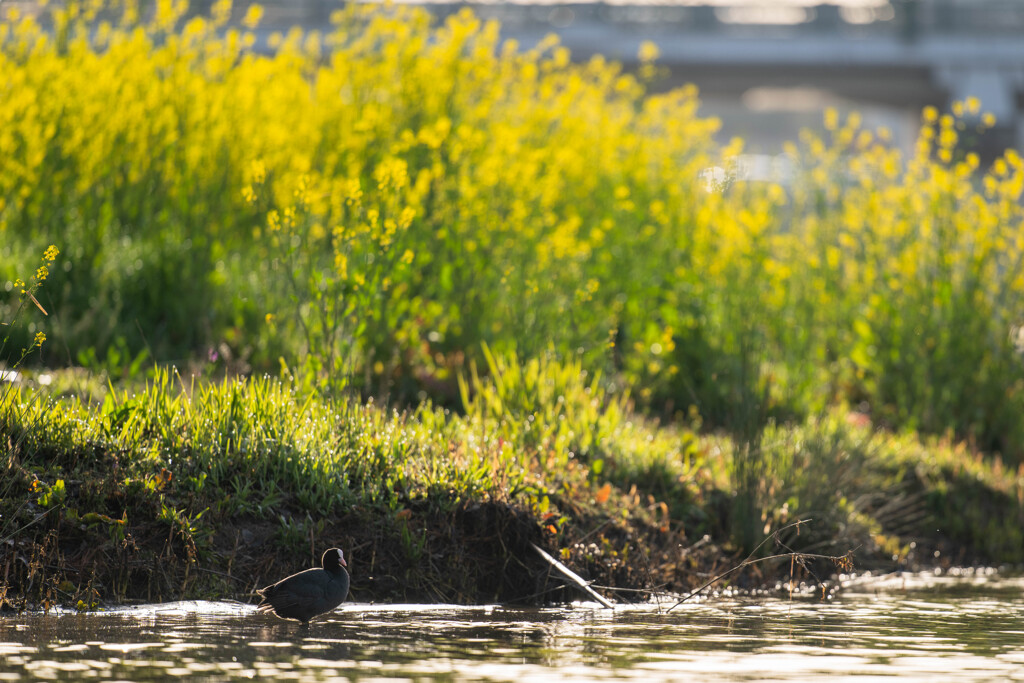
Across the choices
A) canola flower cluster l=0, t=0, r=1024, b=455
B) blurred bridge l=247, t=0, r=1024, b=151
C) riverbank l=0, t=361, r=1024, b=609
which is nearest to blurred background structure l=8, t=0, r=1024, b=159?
blurred bridge l=247, t=0, r=1024, b=151

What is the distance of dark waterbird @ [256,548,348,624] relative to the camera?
6160mm

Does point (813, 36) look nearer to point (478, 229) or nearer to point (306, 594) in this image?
point (478, 229)

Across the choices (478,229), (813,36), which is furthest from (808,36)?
(478,229)

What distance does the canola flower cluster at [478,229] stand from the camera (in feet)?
36.4

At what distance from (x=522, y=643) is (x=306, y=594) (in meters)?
1.08

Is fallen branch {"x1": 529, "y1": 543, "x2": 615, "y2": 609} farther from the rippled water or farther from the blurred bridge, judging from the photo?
the blurred bridge

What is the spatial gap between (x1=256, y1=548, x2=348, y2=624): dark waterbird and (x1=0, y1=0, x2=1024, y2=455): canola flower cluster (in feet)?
12.1

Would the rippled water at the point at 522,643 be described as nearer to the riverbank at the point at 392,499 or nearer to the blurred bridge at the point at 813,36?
the riverbank at the point at 392,499

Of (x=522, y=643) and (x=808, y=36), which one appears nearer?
(x=522, y=643)

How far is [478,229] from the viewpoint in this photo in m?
11.4

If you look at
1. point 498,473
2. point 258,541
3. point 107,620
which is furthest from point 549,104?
point 107,620

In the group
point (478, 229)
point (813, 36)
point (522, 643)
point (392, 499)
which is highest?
point (813, 36)

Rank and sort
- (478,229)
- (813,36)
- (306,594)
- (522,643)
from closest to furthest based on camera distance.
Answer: (522,643)
(306,594)
(478,229)
(813,36)

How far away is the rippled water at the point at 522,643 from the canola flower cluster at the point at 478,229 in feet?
10.7
